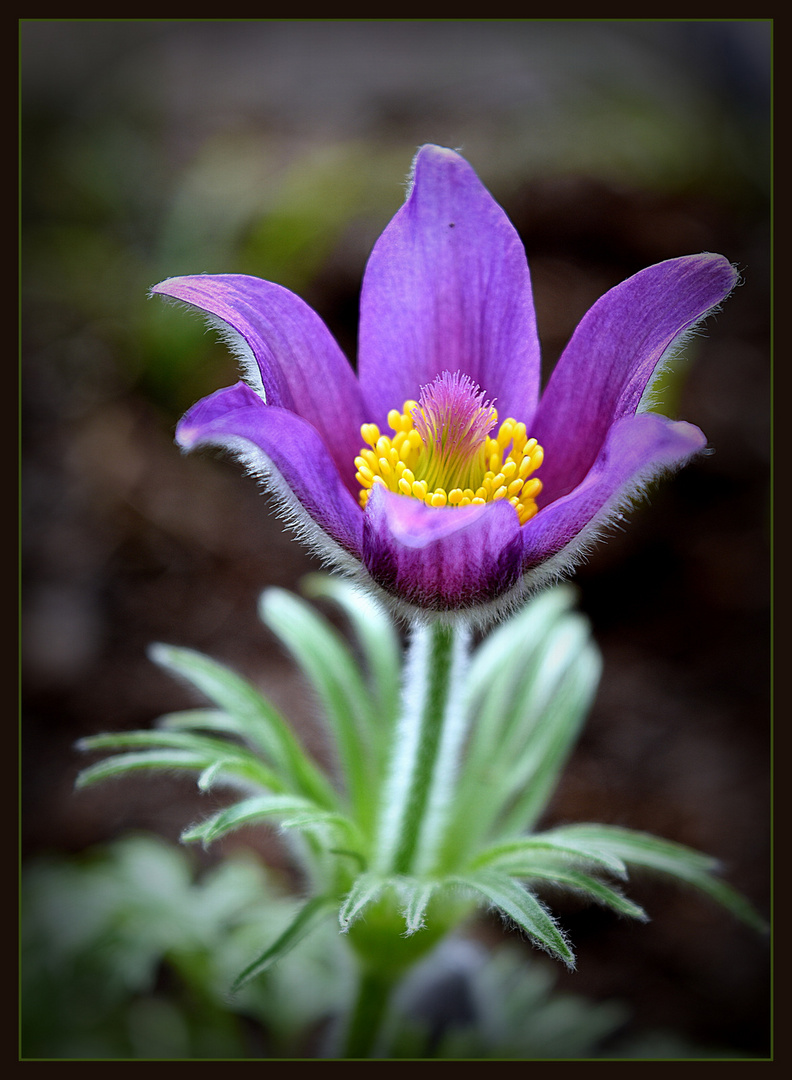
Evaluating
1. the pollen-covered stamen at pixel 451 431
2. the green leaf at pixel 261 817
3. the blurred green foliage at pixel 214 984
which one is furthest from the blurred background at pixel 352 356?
the green leaf at pixel 261 817

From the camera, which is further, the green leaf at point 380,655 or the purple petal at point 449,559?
the green leaf at point 380,655

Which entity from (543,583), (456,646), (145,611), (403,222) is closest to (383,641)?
(456,646)

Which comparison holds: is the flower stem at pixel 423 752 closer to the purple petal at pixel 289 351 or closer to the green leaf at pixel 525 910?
the green leaf at pixel 525 910

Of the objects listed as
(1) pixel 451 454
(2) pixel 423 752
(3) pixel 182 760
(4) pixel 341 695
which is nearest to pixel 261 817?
(3) pixel 182 760

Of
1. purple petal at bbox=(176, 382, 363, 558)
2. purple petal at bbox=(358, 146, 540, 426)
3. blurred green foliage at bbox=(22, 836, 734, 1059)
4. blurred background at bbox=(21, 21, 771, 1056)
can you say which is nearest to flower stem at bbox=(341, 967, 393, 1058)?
blurred green foliage at bbox=(22, 836, 734, 1059)

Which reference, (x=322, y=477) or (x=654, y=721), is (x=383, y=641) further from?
(x=654, y=721)

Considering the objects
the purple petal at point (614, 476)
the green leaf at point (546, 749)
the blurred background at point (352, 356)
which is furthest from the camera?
the blurred background at point (352, 356)
